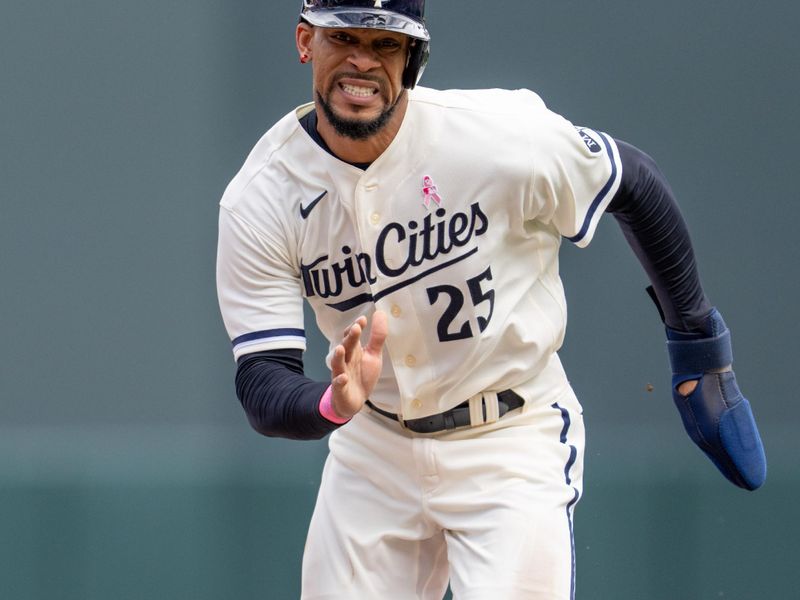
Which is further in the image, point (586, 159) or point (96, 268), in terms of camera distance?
point (96, 268)

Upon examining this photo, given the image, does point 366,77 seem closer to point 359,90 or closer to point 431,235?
point 359,90

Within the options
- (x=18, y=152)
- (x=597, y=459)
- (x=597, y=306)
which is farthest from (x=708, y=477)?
(x=18, y=152)

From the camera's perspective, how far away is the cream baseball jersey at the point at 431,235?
3092 mm

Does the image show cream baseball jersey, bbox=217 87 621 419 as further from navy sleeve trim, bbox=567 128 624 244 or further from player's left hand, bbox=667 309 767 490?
player's left hand, bbox=667 309 767 490

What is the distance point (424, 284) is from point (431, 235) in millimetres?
113

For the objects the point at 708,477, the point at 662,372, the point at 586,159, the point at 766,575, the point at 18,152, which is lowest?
the point at 766,575

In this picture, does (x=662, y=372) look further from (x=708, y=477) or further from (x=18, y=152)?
(x=18, y=152)

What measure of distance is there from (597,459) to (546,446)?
70.7 inches

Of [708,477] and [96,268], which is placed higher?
[96,268]

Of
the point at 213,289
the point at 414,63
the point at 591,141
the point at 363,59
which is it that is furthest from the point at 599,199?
the point at 213,289

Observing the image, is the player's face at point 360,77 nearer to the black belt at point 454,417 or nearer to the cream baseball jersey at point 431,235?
the cream baseball jersey at point 431,235

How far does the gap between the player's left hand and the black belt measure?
1.78 ft

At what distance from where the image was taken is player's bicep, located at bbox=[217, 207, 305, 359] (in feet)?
10.4

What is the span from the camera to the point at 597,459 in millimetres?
5004
